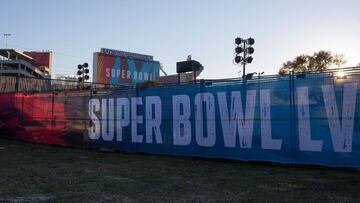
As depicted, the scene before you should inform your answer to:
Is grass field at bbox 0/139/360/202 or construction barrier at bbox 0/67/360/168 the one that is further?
construction barrier at bbox 0/67/360/168

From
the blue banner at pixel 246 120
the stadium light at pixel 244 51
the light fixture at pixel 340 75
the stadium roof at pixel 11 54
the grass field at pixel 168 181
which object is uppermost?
the stadium roof at pixel 11 54

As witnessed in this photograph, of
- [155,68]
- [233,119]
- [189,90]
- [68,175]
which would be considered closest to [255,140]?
[233,119]

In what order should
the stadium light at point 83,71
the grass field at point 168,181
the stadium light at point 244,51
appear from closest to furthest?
the grass field at point 168,181 < the stadium light at point 244,51 < the stadium light at point 83,71

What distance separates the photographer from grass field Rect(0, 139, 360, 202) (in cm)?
778

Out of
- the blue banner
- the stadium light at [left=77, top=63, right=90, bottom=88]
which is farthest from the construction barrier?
the stadium light at [left=77, top=63, right=90, bottom=88]

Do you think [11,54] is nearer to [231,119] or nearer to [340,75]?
[231,119]

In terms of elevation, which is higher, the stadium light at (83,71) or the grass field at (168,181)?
the stadium light at (83,71)

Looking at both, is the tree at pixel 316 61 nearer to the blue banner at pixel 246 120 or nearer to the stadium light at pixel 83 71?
the stadium light at pixel 83 71

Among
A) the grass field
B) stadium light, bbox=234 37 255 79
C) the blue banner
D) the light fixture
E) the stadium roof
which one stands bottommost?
the grass field

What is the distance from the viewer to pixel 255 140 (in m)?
12.2

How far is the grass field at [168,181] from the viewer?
7777 mm

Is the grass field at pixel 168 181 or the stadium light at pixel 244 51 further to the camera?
the stadium light at pixel 244 51

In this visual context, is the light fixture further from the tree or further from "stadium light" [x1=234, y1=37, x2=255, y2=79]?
the tree

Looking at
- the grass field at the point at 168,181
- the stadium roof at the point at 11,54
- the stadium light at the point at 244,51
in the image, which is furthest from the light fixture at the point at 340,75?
the stadium roof at the point at 11,54
